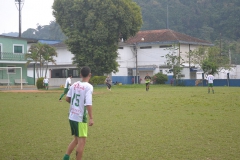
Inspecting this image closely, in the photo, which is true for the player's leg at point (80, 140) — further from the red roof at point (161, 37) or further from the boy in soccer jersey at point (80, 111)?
the red roof at point (161, 37)

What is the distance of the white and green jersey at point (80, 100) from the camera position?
7.12 metres

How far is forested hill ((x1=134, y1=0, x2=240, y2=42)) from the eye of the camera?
82.7m

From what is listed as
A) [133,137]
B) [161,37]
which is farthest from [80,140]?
[161,37]

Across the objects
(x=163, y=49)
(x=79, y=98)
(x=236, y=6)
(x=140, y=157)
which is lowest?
(x=140, y=157)

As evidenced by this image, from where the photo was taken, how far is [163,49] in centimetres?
6094

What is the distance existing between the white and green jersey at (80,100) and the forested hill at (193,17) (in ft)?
259

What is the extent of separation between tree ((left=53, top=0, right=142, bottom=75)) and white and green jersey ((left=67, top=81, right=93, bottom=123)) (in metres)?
39.5

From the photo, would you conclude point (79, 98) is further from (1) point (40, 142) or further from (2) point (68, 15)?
(2) point (68, 15)

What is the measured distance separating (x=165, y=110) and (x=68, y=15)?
107ft

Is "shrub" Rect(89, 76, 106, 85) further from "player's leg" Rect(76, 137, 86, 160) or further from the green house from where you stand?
"player's leg" Rect(76, 137, 86, 160)

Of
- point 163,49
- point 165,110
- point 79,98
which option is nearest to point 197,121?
point 165,110

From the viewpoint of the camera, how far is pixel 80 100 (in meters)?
7.19

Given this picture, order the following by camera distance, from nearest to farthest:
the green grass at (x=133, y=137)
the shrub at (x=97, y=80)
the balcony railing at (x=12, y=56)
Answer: the green grass at (x=133, y=137)
the shrub at (x=97, y=80)
the balcony railing at (x=12, y=56)

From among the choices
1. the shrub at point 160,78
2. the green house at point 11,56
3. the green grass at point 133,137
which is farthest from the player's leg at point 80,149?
the shrub at point 160,78
